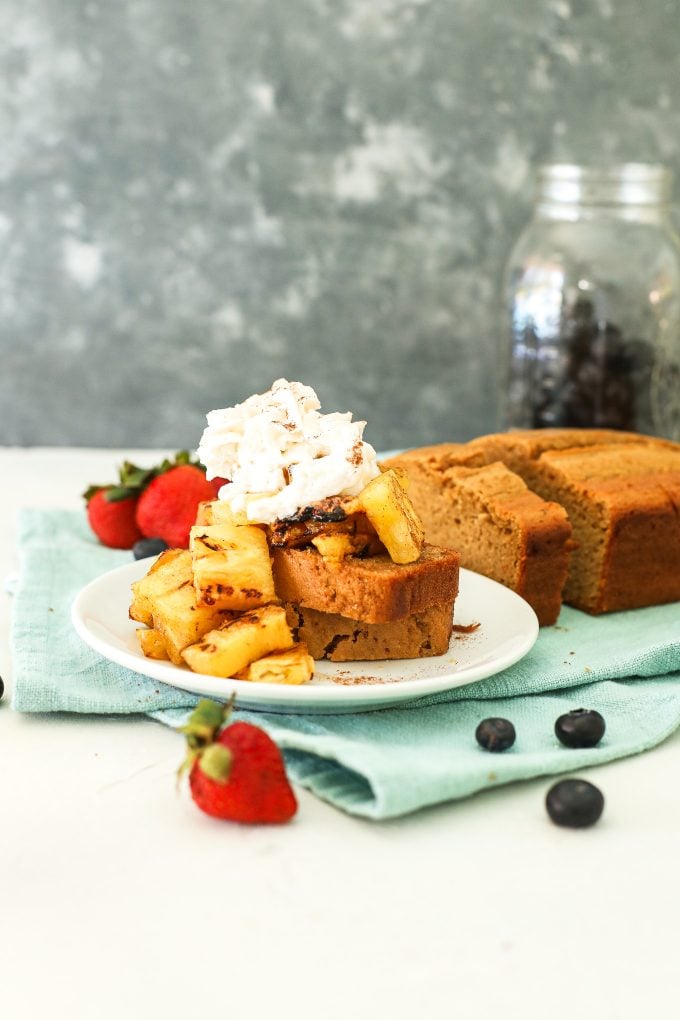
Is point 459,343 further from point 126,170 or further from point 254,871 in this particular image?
point 254,871

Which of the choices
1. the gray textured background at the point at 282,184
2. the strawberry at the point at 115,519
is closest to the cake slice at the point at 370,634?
the strawberry at the point at 115,519

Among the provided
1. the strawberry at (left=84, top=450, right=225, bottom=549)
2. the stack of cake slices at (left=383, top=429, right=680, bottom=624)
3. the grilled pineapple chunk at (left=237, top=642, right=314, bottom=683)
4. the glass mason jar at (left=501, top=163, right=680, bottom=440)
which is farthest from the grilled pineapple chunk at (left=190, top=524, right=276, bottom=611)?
the glass mason jar at (left=501, top=163, right=680, bottom=440)

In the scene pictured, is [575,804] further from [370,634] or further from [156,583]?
[156,583]

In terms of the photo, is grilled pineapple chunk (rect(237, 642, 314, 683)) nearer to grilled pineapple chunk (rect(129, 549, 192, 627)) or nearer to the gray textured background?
grilled pineapple chunk (rect(129, 549, 192, 627))

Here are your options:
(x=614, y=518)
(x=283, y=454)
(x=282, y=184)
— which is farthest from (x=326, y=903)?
(x=282, y=184)

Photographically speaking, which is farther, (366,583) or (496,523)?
(496,523)

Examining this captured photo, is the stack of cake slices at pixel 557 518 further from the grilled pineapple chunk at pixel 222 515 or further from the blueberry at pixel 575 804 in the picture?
the blueberry at pixel 575 804
